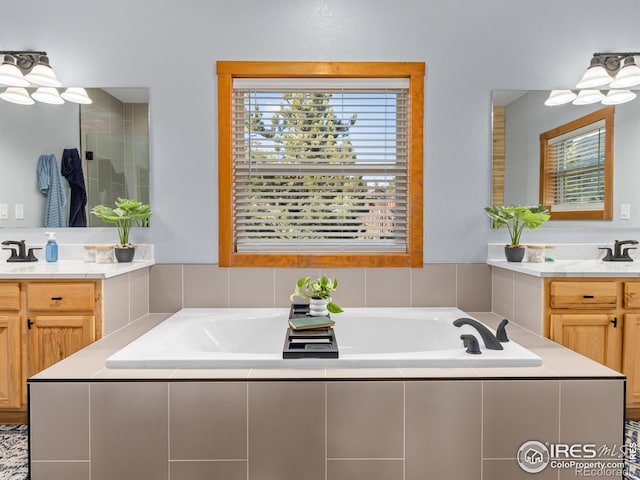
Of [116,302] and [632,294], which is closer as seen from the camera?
[632,294]

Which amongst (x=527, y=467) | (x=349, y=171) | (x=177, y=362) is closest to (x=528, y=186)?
(x=349, y=171)

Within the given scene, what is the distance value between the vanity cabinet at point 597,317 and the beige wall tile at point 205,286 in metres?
1.81

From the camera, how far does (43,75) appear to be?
8.45ft

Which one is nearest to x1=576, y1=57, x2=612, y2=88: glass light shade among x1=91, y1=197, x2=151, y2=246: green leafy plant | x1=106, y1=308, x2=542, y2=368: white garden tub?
x1=106, y1=308, x2=542, y2=368: white garden tub

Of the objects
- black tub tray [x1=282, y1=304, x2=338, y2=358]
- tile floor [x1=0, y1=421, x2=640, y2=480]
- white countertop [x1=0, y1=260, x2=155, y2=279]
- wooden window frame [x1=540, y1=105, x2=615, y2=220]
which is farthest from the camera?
wooden window frame [x1=540, y1=105, x2=615, y2=220]

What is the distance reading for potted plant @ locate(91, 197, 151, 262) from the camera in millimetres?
2441

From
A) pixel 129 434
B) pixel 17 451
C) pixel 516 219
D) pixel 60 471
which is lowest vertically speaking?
pixel 17 451

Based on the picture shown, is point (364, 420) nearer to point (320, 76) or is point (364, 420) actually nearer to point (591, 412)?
point (591, 412)

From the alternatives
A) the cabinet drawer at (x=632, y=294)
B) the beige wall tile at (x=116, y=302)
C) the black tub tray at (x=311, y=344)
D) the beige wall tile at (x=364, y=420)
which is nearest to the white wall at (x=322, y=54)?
the beige wall tile at (x=116, y=302)

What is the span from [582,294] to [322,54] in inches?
78.0

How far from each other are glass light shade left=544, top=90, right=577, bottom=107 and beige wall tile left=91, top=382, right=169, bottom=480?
2.69 m

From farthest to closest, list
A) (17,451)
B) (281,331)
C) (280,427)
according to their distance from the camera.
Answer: (281,331)
(17,451)
(280,427)

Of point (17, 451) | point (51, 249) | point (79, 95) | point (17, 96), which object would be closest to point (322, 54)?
point (79, 95)

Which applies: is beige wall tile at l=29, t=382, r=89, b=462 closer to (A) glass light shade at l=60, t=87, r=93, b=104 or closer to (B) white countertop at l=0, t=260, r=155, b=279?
(B) white countertop at l=0, t=260, r=155, b=279
